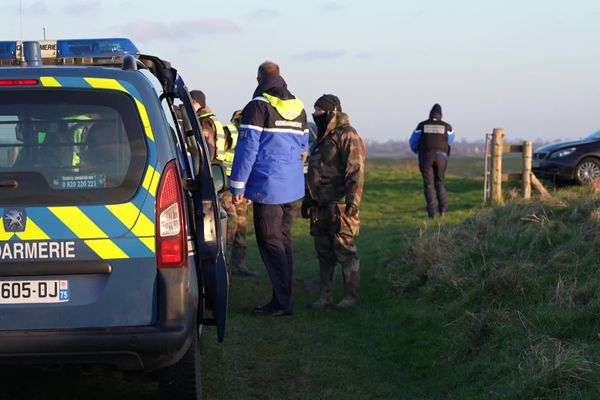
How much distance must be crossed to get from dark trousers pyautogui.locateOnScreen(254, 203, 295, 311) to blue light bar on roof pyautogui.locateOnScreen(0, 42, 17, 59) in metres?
3.14

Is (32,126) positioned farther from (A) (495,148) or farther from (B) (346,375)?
(A) (495,148)

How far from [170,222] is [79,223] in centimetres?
45

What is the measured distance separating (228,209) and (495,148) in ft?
26.3

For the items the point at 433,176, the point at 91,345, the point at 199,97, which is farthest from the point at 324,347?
the point at 433,176

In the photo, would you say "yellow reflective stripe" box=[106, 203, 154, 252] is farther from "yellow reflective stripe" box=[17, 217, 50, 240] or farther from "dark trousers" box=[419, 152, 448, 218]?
"dark trousers" box=[419, 152, 448, 218]

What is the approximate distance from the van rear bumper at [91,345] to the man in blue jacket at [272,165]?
385 centimetres

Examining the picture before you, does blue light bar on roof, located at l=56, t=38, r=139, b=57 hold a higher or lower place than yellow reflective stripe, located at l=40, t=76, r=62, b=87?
higher

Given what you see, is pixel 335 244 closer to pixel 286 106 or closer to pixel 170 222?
pixel 286 106

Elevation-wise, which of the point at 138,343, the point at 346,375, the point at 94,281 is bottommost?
the point at 346,375

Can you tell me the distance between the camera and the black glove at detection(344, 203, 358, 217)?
911cm

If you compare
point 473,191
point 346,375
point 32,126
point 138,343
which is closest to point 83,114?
point 32,126

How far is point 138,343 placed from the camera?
4.95 m

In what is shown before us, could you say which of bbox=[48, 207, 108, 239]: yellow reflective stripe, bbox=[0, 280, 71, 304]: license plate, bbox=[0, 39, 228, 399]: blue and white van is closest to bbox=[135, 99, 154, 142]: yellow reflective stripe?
bbox=[0, 39, 228, 399]: blue and white van

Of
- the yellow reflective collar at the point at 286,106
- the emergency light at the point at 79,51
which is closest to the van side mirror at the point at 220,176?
the emergency light at the point at 79,51
